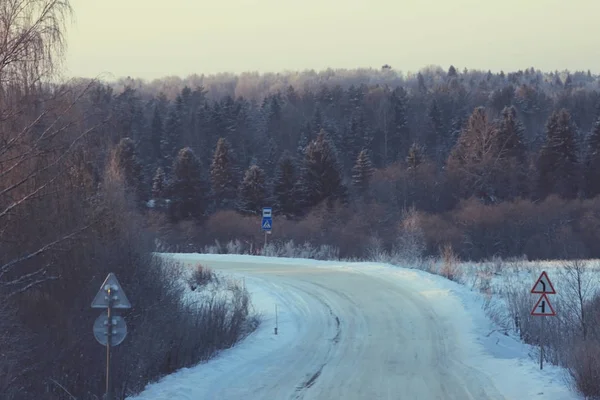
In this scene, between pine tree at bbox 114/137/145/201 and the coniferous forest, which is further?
pine tree at bbox 114/137/145/201

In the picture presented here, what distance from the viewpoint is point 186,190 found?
60844 millimetres

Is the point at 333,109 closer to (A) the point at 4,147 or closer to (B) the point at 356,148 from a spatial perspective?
(B) the point at 356,148

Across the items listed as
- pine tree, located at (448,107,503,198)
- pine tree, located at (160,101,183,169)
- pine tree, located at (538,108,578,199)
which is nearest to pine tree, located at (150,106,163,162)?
pine tree, located at (160,101,183,169)

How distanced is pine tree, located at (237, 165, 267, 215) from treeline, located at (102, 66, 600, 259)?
99 mm

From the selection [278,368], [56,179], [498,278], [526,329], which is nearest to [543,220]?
[498,278]

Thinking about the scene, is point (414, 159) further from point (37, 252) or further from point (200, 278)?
point (37, 252)

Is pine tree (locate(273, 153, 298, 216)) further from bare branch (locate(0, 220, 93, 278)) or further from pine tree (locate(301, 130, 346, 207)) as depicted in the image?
bare branch (locate(0, 220, 93, 278))

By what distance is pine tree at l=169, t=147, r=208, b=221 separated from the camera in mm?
60688

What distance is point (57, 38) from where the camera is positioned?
432 inches

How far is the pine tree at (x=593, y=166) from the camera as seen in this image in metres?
62.1

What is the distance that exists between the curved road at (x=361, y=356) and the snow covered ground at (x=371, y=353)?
0.02 metres

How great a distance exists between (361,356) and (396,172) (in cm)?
5600

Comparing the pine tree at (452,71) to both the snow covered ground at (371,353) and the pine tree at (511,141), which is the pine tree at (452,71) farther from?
the snow covered ground at (371,353)

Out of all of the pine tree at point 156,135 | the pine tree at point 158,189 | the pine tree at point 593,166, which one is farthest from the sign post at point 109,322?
the pine tree at point 156,135
